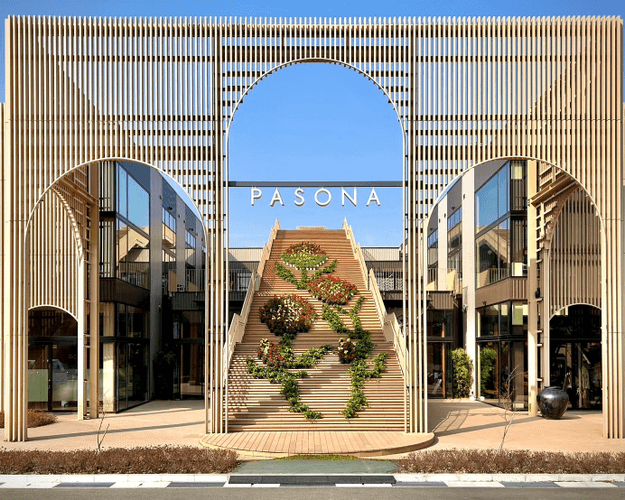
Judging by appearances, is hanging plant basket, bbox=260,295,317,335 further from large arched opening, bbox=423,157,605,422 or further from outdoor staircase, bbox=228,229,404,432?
large arched opening, bbox=423,157,605,422

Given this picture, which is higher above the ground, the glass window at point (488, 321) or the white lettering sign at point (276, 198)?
the white lettering sign at point (276, 198)

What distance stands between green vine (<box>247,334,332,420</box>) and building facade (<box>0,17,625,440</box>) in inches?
81.5

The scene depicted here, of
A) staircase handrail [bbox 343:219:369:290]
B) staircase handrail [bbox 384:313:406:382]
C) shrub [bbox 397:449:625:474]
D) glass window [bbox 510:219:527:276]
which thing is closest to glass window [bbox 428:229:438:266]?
staircase handrail [bbox 343:219:369:290]

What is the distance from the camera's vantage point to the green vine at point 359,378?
60.1ft

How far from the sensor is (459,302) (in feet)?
97.3

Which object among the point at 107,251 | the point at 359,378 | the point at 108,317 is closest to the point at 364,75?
the point at 359,378

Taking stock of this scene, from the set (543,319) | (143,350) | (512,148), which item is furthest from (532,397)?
(143,350)

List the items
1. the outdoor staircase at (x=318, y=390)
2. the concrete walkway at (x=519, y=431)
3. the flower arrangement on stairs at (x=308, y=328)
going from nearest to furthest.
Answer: the concrete walkway at (x=519, y=431) → the outdoor staircase at (x=318, y=390) → the flower arrangement on stairs at (x=308, y=328)

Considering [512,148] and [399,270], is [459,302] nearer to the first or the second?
[399,270]

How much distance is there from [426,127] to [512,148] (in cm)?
196

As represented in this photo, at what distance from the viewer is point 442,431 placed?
1803cm

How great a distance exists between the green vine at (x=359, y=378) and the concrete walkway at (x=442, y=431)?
1.82 metres

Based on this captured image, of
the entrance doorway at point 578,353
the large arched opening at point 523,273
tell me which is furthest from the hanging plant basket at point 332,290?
the entrance doorway at point 578,353

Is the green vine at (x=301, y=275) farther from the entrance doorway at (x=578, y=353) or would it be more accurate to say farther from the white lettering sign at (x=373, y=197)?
the entrance doorway at (x=578, y=353)
